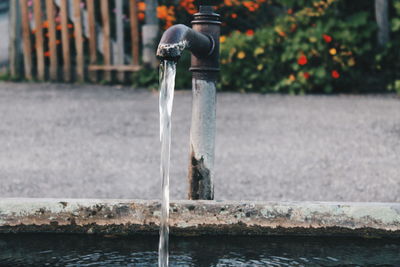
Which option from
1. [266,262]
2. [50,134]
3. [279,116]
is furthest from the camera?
[279,116]

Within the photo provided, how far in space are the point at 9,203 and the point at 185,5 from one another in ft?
19.7

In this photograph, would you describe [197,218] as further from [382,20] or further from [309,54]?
[382,20]

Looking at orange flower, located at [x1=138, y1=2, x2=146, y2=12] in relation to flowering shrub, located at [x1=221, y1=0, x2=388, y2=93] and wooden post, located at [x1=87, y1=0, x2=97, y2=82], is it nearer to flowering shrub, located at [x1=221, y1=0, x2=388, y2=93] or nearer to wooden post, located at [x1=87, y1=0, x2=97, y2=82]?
wooden post, located at [x1=87, y1=0, x2=97, y2=82]

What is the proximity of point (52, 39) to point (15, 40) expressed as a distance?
479 mm

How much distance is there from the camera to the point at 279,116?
5.73 meters

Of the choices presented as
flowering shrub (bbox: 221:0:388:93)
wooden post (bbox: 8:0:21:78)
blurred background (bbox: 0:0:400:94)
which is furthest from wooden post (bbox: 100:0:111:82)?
flowering shrub (bbox: 221:0:388:93)

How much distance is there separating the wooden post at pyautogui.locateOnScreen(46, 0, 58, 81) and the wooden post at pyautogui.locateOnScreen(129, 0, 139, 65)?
2.83 feet

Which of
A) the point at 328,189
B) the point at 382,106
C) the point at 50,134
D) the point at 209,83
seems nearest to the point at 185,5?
the point at 382,106

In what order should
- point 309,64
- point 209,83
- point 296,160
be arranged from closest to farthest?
1. point 209,83
2. point 296,160
3. point 309,64

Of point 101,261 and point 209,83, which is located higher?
point 209,83

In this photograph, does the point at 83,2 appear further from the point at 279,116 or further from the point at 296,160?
the point at 296,160

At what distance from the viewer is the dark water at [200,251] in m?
1.95

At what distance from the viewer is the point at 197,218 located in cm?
207

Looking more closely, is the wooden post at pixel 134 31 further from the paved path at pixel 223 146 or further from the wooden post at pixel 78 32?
the paved path at pixel 223 146
